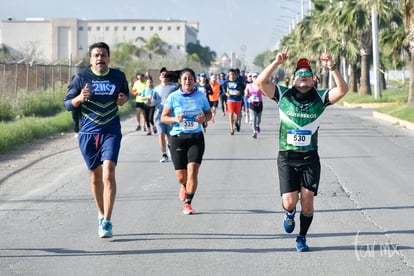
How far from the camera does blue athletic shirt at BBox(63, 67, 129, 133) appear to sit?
8.78 m

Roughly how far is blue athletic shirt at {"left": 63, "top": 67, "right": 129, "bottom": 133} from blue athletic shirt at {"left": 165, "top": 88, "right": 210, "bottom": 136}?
1.61 meters

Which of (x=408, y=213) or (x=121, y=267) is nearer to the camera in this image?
(x=121, y=267)

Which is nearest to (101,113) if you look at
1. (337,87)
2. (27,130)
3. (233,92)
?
(337,87)

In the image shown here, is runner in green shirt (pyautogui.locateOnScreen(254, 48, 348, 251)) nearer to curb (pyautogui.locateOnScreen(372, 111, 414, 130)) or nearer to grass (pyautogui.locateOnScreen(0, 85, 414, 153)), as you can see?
grass (pyautogui.locateOnScreen(0, 85, 414, 153))

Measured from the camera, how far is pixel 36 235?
29.3 ft

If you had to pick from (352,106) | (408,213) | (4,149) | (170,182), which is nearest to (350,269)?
(408,213)

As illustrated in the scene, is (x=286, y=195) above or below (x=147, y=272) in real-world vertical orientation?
above

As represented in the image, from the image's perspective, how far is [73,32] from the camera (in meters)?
147

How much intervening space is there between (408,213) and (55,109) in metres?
24.5

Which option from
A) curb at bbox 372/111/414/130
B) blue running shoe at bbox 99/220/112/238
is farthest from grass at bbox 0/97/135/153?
curb at bbox 372/111/414/130

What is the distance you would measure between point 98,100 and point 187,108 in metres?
1.82

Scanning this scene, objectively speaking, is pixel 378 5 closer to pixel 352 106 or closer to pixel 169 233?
pixel 352 106

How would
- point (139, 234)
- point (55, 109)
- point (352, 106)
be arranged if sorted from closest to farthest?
1. point (139, 234)
2. point (55, 109)
3. point (352, 106)

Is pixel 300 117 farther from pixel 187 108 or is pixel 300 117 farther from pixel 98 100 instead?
pixel 187 108
